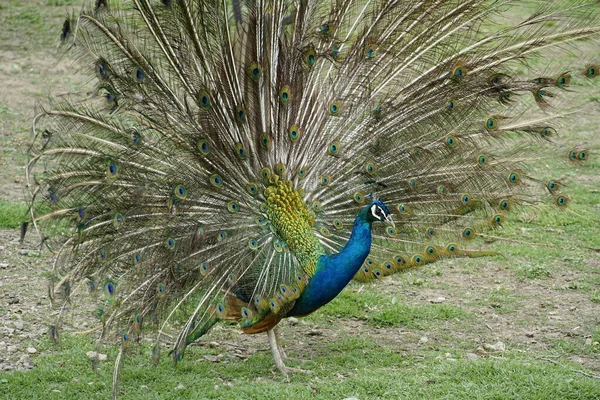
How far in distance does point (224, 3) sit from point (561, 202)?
3.57 meters

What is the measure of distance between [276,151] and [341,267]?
116cm

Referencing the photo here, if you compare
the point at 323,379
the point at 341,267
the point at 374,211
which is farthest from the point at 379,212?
the point at 323,379

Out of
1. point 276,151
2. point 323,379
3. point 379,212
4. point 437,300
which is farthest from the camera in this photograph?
point 437,300

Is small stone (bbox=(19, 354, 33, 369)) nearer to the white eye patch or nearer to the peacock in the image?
the peacock

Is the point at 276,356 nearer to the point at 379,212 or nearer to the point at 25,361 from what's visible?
the point at 379,212

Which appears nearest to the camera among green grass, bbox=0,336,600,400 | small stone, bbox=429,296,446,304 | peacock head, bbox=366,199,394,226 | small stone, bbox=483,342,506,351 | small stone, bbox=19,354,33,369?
green grass, bbox=0,336,600,400

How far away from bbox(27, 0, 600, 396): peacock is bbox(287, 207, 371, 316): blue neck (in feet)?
0.04

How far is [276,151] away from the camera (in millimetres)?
7074

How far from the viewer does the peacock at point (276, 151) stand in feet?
21.3

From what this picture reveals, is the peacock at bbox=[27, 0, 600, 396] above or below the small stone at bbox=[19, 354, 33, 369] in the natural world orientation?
above

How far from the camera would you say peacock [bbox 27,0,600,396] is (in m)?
6.50

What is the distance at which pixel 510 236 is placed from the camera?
409 inches

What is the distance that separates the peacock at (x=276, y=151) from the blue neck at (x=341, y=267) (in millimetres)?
12

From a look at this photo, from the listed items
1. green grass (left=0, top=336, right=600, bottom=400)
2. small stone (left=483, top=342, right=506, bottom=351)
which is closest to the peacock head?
green grass (left=0, top=336, right=600, bottom=400)
